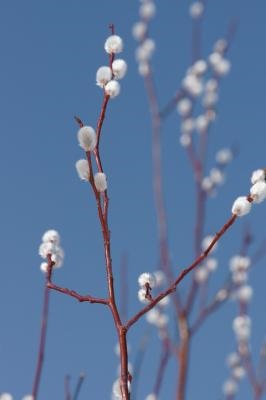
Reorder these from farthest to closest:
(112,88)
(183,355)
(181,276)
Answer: (183,355)
(112,88)
(181,276)

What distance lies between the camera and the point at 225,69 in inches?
229

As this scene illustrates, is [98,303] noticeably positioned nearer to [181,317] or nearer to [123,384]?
[123,384]

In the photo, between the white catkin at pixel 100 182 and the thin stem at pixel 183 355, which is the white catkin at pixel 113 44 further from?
the thin stem at pixel 183 355

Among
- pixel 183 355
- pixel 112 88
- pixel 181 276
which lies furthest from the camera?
pixel 183 355

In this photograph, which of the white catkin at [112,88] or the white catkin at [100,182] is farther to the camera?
the white catkin at [112,88]

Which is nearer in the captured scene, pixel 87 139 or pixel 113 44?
pixel 87 139

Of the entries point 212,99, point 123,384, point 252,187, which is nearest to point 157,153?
point 212,99

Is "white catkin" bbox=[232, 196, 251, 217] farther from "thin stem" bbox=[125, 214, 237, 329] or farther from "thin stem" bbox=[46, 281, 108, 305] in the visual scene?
"thin stem" bbox=[46, 281, 108, 305]

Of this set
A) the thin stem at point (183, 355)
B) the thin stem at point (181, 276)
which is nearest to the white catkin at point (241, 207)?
the thin stem at point (181, 276)

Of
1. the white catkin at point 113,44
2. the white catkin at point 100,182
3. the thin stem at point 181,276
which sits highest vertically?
the white catkin at point 113,44

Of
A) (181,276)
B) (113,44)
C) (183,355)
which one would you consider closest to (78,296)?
(181,276)

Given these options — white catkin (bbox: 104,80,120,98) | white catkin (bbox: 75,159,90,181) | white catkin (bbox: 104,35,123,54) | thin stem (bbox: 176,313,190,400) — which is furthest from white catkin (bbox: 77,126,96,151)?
thin stem (bbox: 176,313,190,400)

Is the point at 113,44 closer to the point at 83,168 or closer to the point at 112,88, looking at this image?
the point at 112,88

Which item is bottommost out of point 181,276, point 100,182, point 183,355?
point 181,276
